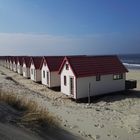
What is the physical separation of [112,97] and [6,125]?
17.6m

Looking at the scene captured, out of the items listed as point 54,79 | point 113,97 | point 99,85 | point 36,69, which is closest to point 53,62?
point 54,79

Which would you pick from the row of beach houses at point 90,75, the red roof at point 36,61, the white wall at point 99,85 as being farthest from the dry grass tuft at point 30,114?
the red roof at point 36,61

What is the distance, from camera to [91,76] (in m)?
22.6

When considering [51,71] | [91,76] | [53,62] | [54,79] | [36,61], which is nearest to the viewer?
[91,76]

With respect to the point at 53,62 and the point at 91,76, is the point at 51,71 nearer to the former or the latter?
the point at 53,62

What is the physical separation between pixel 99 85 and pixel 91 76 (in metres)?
1.42

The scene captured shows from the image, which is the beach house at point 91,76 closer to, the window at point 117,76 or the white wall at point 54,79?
the window at point 117,76

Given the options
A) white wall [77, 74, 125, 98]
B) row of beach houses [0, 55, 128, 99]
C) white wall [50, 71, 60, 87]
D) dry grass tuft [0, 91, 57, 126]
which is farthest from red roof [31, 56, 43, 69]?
dry grass tuft [0, 91, 57, 126]

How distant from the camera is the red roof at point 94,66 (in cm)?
2258

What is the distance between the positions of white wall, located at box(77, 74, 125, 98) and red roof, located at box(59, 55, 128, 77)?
1.63 ft

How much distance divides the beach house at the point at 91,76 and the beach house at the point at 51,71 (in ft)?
12.3

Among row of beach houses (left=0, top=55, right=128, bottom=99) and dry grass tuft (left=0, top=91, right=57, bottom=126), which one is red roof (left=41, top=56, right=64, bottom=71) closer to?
row of beach houses (left=0, top=55, right=128, bottom=99)

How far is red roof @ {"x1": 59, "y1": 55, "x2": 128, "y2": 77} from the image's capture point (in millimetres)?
22578

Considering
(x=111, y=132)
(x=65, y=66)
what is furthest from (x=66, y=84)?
(x=111, y=132)
